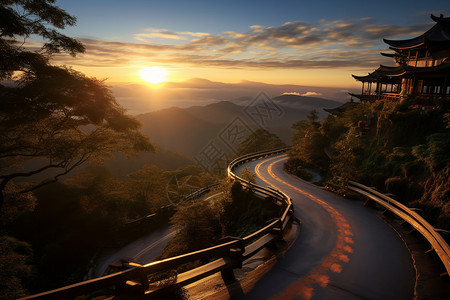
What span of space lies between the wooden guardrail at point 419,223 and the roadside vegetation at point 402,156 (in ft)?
3.30

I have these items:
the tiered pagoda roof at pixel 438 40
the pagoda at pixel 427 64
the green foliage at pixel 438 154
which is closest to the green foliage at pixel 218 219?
the green foliage at pixel 438 154

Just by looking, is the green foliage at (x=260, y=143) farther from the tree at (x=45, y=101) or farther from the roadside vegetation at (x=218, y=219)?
the tree at (x=45, y=101)

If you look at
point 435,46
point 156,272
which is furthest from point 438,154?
point 435,46

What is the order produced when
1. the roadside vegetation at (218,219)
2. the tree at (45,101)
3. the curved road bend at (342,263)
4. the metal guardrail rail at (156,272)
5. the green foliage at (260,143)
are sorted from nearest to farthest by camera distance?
the metal guardrail rail at (156,272) → the curved road bend at (342,263) → the tree at (45,101) → the roadside vegetation at (218,219) → the green foliage at (260,143)

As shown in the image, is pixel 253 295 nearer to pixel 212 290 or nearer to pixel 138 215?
pixel 212 290

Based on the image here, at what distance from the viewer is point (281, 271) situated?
281 inches

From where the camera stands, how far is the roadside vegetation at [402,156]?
13027 millimetres

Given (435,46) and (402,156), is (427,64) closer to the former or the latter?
(435,46)

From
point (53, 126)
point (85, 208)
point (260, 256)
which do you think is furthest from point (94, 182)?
point (260, 256)

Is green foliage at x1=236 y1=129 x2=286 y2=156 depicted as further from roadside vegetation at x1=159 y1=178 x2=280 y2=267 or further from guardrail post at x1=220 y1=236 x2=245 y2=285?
guardrail post at x1=220 y1=236 x2=245 y2=285

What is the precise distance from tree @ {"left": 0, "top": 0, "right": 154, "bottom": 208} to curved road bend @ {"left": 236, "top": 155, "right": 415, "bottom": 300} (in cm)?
1264

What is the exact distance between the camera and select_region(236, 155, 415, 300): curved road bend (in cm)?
619

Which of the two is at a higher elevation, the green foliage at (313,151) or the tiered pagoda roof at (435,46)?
the tiered pagoda roof at (435,46)

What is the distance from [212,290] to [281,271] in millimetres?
2351
